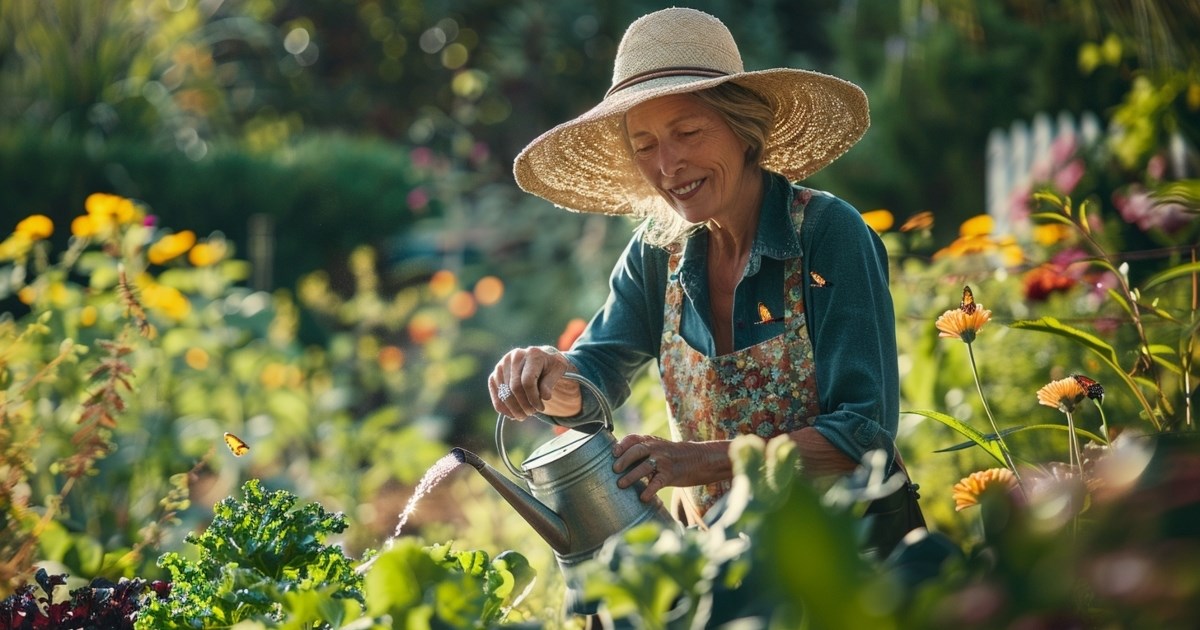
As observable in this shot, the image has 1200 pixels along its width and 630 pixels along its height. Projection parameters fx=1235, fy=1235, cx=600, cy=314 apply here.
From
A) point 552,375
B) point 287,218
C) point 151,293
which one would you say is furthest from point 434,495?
point 552,375

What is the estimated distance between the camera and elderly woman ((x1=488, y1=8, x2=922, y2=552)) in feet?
6.24

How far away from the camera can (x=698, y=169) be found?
208 centimetres

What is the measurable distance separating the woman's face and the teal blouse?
0.31 ft

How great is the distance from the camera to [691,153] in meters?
2.08

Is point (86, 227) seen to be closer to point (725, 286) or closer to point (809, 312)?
point (725, 286)

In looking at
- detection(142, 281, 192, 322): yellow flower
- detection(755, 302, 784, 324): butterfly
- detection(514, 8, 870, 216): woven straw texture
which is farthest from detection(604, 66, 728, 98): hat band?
detection(142, 281, 192, 322): yellow flower

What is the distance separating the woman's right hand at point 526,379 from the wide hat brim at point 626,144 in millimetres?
422

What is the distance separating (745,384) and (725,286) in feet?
0.65

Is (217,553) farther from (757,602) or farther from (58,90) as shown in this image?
(58,90)

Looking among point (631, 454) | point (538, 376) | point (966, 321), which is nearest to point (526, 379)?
point (538, 376)

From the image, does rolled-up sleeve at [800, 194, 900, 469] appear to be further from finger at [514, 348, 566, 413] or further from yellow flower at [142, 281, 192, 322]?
yellow flower at [142, 281, 192, 322]

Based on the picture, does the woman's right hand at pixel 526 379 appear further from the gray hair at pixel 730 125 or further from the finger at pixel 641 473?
the gray hair at pixel 730 125

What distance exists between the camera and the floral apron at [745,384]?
2064 millimetres

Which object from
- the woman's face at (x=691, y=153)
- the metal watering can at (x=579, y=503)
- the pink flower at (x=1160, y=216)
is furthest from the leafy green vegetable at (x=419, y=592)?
the pink flower at (x=1160, y=216)
